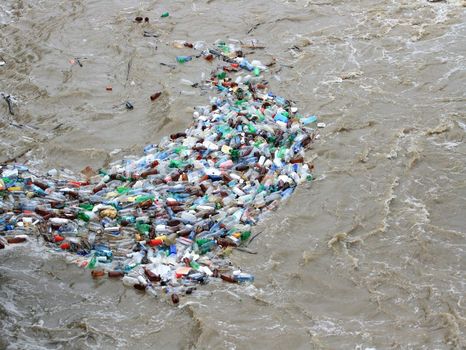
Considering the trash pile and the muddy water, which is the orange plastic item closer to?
the trash pile

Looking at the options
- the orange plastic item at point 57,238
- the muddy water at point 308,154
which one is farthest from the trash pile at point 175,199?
the muddy water at point 308,154

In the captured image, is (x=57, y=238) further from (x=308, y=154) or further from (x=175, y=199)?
(x=308, y=154)

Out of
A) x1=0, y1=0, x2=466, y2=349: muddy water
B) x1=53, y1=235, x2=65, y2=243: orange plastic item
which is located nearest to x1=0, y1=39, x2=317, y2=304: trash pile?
x1=53, y1=235, x2=65, y2=243: orange plastic item

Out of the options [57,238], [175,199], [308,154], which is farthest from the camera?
[308,154]

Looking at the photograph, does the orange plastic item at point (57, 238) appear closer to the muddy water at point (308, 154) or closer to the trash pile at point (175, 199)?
the trash pile at point (175, 199)

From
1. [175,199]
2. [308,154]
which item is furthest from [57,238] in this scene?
[308,154]

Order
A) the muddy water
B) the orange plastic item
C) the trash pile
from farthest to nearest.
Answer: the orange plastic item → the trash pile → the muddy water

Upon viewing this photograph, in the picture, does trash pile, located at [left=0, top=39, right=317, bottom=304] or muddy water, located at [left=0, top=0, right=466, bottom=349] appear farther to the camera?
trash pile, located at [left=0, top=39, right=317, bottom=304]

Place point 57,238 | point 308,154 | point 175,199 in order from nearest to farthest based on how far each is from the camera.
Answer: point 57,238 < point 175,199 < point 308,154
